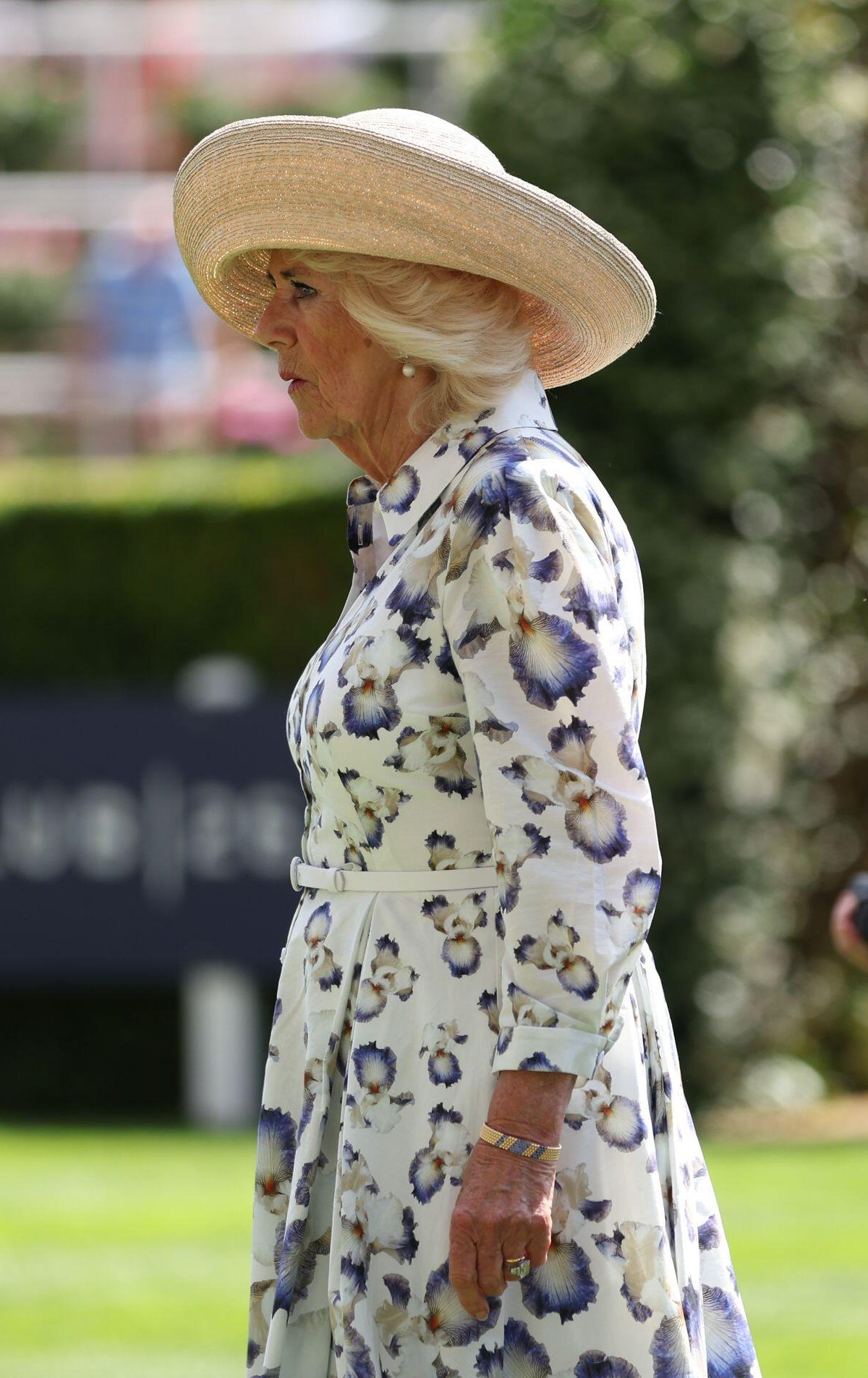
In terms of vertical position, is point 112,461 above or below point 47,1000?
above

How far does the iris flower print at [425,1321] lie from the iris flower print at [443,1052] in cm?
18

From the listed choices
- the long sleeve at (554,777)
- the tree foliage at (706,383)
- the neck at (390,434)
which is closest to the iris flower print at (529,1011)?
the long sleeve at (554,777)

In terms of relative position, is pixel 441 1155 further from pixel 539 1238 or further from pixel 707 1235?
pixel 707 1235

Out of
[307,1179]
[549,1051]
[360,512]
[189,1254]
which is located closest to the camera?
[549,1051]

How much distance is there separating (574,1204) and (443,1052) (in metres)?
0.20

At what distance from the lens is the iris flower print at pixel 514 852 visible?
2086 millimetres

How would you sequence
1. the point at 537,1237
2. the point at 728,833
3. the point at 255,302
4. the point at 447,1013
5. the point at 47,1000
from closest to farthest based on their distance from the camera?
the point at 537,1237 < the point at 447,1013 < the point at 255,302 < the point at 728,833 < the point at 47,1000

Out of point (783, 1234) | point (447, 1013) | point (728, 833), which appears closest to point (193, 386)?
point (728, 833)

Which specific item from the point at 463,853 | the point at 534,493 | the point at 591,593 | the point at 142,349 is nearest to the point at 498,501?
the point at 534,493

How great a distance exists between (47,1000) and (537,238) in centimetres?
749

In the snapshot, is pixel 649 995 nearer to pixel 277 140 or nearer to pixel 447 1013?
pixel 447 1013

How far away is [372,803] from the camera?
2240 millimetres

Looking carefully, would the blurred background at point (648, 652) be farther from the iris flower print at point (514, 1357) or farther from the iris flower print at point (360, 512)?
the iris flower print at point (514, 1357)

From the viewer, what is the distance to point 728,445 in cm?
861
